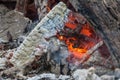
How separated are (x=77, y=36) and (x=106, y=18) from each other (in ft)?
4.65

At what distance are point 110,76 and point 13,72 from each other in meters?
1.58

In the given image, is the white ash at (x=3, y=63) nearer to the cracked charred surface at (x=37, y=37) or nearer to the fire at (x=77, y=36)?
the cracked charred surface at (x=37, y=37)

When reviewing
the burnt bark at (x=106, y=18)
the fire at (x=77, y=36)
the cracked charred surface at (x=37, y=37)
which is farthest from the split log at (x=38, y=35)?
the burnt bark at (x=106, y=18)

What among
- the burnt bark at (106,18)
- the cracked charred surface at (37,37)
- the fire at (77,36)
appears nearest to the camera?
the burnt bark at (106,18)

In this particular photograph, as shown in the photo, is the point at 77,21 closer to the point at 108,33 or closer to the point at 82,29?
the point at 82,29

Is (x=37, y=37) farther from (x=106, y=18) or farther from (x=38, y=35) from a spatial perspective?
(x=106, y=18)

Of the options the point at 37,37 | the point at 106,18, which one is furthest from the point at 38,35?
the point at 106,18

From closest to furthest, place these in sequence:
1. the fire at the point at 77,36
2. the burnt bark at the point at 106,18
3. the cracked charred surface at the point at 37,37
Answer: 1. the burnt bark at the point at 106,18
2. the cracked charred surface at the point at 37,37
3. the fire at the point at 77,36

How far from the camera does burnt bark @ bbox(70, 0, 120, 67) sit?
13.1 ft

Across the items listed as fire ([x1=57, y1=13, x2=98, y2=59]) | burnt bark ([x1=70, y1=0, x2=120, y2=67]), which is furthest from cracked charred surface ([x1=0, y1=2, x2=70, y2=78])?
burnt bark ([x1=70, y1=0, x2=120, y2=67])

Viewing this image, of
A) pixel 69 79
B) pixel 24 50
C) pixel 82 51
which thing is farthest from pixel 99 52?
pixel 24 50

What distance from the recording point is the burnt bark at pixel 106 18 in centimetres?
399

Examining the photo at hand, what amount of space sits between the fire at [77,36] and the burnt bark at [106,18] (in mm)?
861

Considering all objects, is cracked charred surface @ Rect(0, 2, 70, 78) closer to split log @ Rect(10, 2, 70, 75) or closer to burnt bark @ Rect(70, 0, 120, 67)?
split log @ Rect(10, 2, 70, 75)
